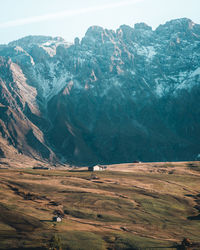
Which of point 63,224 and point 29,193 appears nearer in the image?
point 63,224

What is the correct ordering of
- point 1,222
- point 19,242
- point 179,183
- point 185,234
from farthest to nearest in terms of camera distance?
point 179,183, point 185,234, point 1,222, point 19,242

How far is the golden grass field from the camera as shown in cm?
11025

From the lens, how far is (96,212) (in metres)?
143

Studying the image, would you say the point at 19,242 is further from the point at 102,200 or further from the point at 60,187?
the point at 60,187

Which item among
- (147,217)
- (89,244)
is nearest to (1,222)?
(89,244)

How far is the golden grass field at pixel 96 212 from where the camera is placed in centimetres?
11025

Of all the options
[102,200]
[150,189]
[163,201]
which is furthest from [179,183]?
[102,200]

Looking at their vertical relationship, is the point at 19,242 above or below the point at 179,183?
below

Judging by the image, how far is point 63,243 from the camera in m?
105

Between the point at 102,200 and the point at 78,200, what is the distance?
9639 mm

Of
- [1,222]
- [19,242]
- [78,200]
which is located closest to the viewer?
[19,242]

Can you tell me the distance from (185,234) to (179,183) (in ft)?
238

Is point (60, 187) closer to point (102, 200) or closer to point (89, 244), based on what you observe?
point (102, 200)

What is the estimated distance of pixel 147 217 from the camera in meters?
143
